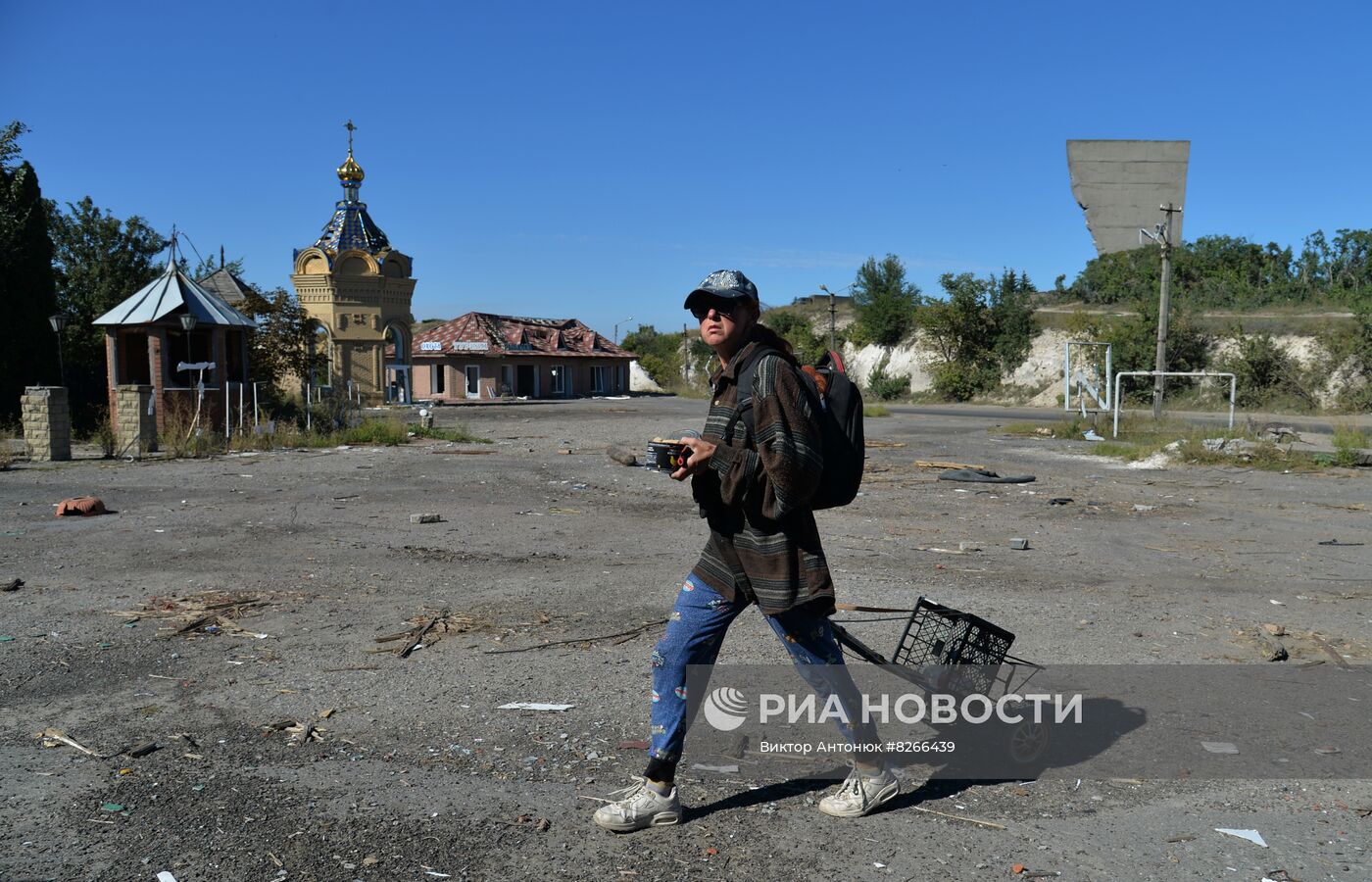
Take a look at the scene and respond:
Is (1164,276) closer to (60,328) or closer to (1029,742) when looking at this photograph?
(1029,742)

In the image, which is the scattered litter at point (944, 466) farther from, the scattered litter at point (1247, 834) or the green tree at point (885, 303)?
the green tree at point (885, 303)

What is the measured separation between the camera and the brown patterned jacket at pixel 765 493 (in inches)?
127

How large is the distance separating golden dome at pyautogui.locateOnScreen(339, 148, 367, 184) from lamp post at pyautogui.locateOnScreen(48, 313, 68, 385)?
75.2 feet

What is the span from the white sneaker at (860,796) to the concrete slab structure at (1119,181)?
13.9 meters

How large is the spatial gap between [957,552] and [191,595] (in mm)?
6125

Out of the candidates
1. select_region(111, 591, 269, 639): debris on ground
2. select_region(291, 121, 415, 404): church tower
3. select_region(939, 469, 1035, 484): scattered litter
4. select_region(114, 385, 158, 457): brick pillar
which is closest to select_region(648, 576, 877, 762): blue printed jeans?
select_region(111, 591, 269, 639): debris on ground

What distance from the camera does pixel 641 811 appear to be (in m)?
3.43

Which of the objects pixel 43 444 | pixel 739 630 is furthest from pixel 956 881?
A: pixel 43 444

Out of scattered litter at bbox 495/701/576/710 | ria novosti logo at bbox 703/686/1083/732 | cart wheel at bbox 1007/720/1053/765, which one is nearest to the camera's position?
cart wheel at bbox 1007/720/1053/765

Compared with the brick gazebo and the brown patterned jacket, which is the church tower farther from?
the brown patterned jacket

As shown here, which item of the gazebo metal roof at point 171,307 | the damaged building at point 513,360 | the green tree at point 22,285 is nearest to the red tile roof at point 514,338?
the damaged building at point 513,360

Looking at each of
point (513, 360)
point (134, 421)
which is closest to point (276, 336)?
point (134, 421)

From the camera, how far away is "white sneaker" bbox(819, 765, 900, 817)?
352 centimetres

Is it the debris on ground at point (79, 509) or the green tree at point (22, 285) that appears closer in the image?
the debris on ground at point (79, 509)
